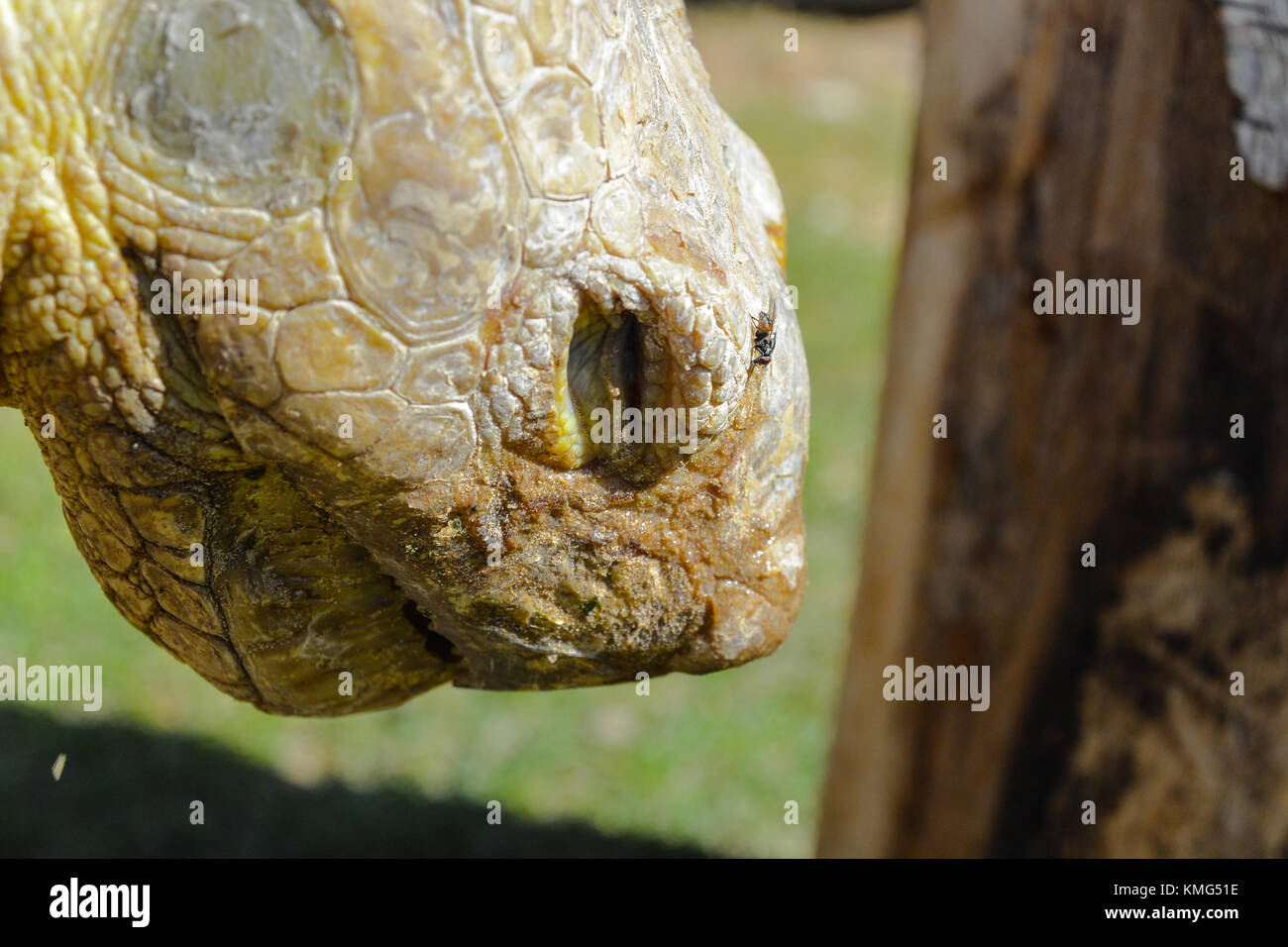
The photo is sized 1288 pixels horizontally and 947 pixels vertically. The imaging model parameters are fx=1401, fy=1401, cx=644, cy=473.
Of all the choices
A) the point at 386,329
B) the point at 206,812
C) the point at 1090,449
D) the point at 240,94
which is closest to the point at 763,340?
the point at 386,329

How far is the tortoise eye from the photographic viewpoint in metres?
0.96

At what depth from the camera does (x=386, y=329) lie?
1.02 metres

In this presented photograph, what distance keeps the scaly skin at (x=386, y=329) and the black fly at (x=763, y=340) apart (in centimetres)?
2

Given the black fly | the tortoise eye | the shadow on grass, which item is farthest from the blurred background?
the tortoise eye

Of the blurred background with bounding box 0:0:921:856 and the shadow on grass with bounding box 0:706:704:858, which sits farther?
the blurred background with bounding box 0:0:921:856

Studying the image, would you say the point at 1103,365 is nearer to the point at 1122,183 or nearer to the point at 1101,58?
the point at 1122,183

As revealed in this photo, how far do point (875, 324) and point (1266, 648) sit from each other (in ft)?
15.8

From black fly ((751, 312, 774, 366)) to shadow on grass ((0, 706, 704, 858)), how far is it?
2.66 m

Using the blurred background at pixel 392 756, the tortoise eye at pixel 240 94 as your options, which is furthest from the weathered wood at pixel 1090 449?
the blurred background at pixel 392 756

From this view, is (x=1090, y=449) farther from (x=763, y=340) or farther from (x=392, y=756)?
(x=392, y=756)

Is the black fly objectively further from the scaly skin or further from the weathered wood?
the weathered wood

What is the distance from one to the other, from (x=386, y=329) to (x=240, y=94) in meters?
0.19
